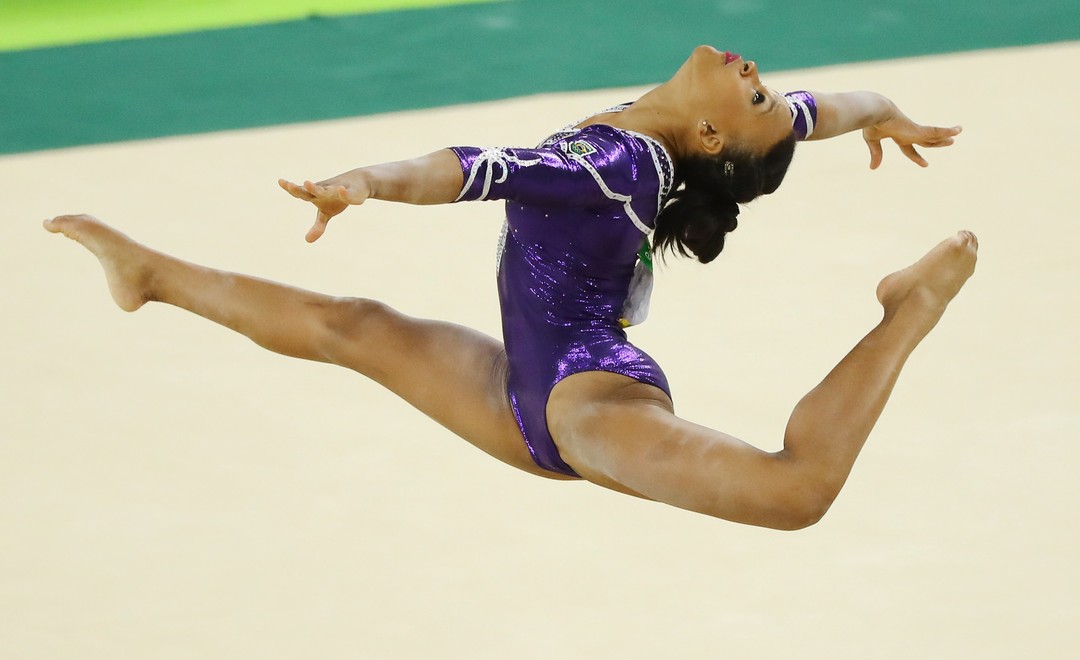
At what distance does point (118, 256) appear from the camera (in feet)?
8.81

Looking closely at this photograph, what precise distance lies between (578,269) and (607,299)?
87 mm

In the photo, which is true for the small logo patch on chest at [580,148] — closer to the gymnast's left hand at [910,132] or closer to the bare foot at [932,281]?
the bare foot at [932,281]

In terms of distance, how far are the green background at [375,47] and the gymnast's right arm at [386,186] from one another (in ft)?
9.38

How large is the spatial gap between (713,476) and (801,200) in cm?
231

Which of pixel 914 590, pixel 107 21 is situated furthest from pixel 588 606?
pixel 107 21

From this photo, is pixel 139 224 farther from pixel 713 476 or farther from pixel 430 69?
pixel 713 476

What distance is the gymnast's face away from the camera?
2377mm

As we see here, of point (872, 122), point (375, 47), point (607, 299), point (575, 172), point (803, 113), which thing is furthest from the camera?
point (375, 47)

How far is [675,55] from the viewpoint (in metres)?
5.19

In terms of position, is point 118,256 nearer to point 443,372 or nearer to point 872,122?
point 443,372

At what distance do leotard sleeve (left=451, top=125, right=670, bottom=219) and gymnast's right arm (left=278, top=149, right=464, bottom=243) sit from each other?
25 mm

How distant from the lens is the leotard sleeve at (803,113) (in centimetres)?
263

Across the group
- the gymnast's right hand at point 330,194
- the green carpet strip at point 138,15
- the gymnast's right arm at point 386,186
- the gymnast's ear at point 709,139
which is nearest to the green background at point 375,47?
the green carpet strip at point 138,15

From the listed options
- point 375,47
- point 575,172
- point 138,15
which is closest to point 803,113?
point 575,172
